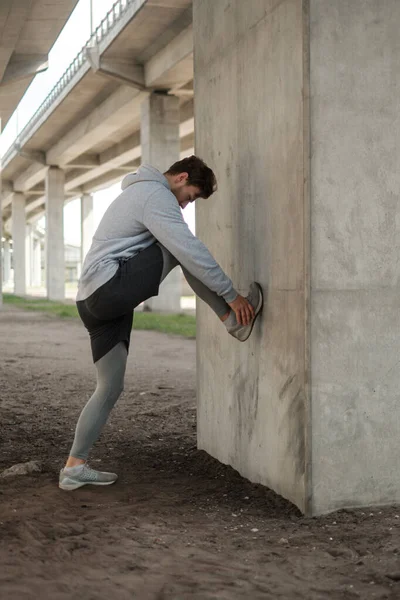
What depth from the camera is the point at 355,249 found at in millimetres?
4500

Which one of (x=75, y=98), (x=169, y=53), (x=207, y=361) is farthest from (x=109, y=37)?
(x=207, y=361)

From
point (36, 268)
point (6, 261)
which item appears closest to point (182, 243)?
point (36, 268)

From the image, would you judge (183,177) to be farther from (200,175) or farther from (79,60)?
(79,60)

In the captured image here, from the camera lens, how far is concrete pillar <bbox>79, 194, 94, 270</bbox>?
58.9 m

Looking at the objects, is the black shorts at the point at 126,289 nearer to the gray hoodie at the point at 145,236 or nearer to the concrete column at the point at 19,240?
the gray hoodie at the point at 145,236

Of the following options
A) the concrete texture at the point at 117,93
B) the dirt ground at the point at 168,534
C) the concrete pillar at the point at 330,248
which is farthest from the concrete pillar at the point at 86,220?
the concrete pillar at the point at 330,248

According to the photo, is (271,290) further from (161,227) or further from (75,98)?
(75,98)

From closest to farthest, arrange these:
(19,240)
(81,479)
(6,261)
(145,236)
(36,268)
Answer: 1. (145,236)
2. (81,479)
3. (19,240)
4. (36,268)
5. (6,261)

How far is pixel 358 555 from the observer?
3.91 m

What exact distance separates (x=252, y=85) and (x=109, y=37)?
2127 cm

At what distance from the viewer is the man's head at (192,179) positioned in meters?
4.95

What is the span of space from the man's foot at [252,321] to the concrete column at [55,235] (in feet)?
138

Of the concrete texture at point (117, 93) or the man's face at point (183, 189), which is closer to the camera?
the man's face at point (183, 189)

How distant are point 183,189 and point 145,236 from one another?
0.36 metres
